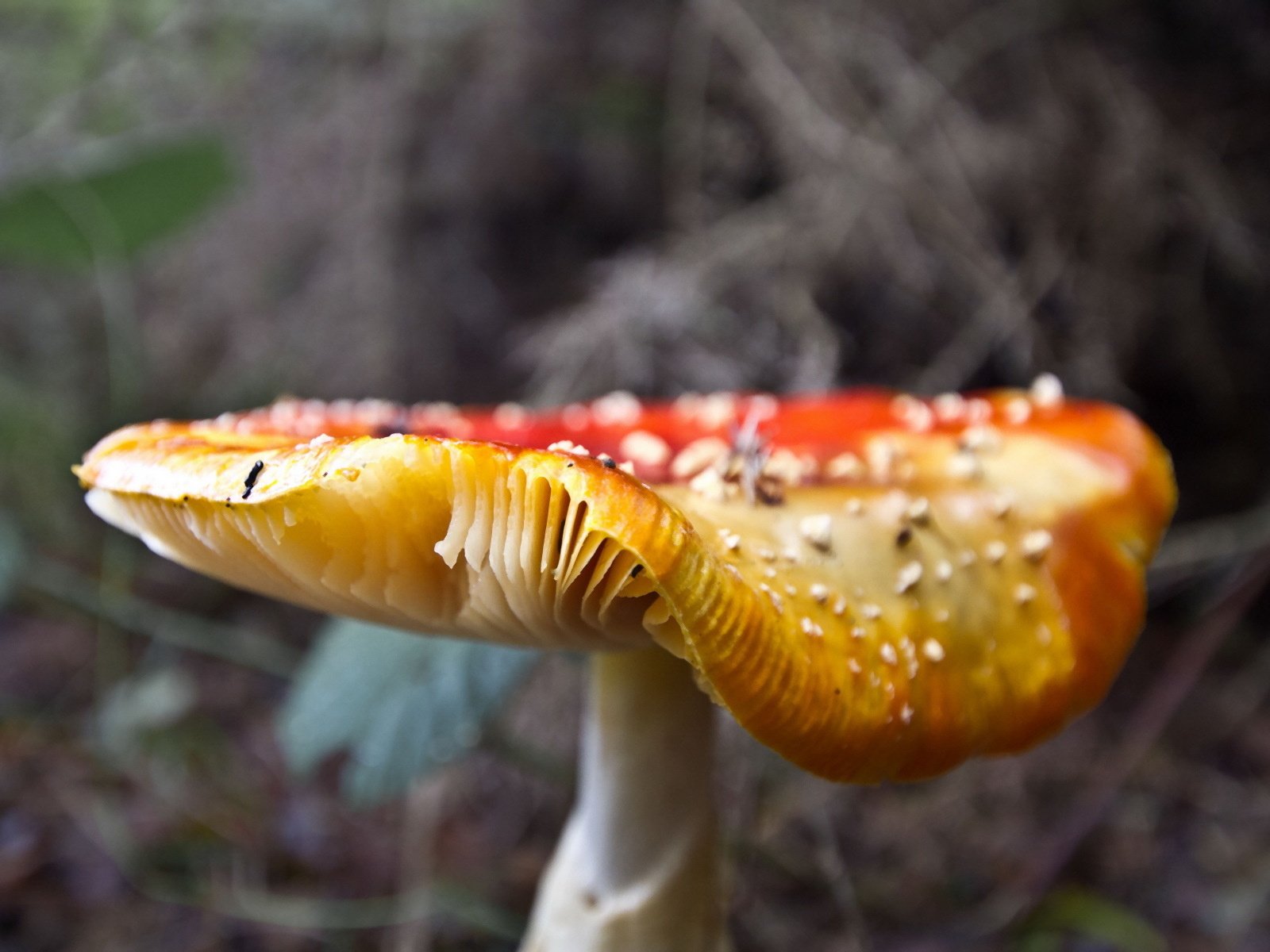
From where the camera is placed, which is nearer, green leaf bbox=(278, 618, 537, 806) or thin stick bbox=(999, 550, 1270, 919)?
green leaf bbox=(278, 618, 537, 806)

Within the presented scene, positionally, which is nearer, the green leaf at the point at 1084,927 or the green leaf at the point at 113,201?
the green leaf at the point at 1084,927

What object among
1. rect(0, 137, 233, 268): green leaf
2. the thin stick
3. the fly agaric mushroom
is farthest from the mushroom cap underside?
rect(0, 137, 233, 268): green leaf

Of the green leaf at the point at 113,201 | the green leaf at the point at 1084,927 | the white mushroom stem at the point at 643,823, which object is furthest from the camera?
the green leaf at the point at 113,201

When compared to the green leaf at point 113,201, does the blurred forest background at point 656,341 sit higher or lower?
lower

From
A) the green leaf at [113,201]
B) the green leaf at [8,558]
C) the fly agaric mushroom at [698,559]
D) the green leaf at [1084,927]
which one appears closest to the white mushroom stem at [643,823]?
the fly agaric mushroom at [698,559]

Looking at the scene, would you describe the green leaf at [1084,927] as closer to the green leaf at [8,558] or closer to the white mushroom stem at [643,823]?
the white mushroom stem at [643,823]

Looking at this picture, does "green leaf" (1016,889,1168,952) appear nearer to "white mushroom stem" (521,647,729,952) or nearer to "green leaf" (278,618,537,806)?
"white mushroom stem" (521,647,729,952)

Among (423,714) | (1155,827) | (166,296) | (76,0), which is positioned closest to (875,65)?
(423,714)
